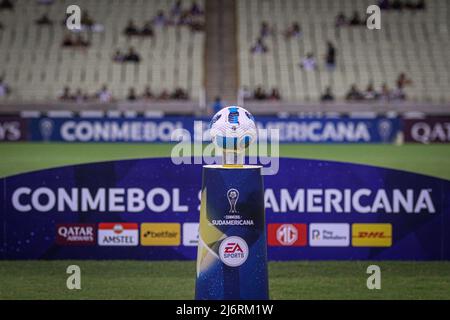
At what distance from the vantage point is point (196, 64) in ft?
152

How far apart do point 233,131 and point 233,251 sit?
1042 millimetres

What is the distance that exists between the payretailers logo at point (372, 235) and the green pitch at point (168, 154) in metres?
9.82

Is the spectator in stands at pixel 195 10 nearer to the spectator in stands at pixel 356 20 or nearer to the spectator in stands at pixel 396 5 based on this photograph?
the spectator in stands at pixel 356 20

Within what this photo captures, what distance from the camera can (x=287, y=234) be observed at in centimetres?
1173

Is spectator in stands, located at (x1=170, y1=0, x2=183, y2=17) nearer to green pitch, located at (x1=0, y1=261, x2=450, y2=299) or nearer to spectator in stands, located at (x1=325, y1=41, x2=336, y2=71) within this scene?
spectator in stands, located at (x1=325, y1=41, x2=336, y2=71)

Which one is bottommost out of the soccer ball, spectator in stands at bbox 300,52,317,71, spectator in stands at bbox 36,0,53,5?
the soccer ball

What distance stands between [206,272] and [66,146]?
76.6 ft

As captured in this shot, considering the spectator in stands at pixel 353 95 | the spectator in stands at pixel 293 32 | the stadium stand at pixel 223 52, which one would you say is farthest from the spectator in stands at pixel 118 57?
the spectator in stands at pixel 353 95

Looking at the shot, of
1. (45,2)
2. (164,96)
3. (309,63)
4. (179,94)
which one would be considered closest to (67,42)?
(45,2)

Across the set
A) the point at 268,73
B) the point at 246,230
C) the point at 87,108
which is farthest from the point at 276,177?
the point at 268,73

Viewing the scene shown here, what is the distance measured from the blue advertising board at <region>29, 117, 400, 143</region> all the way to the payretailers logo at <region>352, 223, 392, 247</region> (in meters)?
20.6

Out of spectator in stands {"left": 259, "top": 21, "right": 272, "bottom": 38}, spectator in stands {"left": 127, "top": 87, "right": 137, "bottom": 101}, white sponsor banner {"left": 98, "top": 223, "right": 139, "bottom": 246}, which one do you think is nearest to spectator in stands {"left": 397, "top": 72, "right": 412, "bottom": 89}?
spectator in stands {"left": 259, "top": 21, "right": 272, "bottom": 38}

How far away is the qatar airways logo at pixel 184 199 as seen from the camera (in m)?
11.6

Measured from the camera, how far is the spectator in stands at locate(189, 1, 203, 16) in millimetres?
47844
